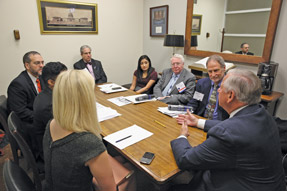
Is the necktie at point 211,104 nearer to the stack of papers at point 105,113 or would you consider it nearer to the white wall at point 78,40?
the stack of papers at point 105,113

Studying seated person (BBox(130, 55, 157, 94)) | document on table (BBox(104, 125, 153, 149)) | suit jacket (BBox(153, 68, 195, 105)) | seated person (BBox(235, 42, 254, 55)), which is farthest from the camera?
seated person (BBox(130, 55, 157, 94))

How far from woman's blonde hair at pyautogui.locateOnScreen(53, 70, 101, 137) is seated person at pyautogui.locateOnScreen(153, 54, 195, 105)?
163 centimetres

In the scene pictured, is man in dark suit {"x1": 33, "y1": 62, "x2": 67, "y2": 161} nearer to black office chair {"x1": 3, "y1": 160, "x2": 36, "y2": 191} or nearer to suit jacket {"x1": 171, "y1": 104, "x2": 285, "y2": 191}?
black office chair {"x1": 3, "y1": 160, "x2": 36, "y2": 191}

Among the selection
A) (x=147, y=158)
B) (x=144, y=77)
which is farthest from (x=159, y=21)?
(x=147, y=158)

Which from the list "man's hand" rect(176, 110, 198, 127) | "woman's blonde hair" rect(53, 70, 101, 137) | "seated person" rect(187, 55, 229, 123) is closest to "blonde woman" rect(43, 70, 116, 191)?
"woman's blonde hair" rect(53, 70, 101, 137)

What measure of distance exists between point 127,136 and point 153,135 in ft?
0.66

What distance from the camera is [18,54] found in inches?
123

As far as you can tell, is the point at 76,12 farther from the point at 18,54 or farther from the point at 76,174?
the point at 76,174

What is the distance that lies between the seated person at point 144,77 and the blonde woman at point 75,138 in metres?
2.27

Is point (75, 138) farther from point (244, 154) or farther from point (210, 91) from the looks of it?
point (210, 91)

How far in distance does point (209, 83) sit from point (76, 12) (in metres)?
2.91

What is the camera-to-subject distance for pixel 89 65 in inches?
143

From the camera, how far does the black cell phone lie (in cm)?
112

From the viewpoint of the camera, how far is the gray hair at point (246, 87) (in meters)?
0.98
